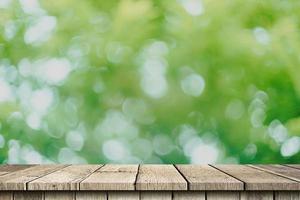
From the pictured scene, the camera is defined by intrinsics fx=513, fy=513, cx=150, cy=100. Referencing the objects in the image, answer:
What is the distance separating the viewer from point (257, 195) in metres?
1.30

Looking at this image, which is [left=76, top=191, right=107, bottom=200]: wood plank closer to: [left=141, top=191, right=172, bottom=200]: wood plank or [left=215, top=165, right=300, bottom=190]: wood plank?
[left=141, top=191, right=172, bottom=200]: wood plank

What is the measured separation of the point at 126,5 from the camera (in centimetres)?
213

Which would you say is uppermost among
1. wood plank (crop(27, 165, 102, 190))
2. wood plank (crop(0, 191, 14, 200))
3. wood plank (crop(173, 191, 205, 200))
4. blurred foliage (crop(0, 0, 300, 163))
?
blurred foliage (crop(0, 0, 300, 163))

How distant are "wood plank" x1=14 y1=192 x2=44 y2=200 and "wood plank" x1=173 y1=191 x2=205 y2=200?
34 centimetres

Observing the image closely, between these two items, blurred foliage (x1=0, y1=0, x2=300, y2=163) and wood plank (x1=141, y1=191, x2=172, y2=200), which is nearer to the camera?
wood plank (x1=141, y1=191, x2=172, y2=200)

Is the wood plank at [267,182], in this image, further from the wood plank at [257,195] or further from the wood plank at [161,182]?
the wood plank at [161,182]

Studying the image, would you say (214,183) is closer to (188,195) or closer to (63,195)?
(188,195)

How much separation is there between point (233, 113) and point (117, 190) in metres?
0.95

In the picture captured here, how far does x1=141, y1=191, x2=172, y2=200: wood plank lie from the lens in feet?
4.25

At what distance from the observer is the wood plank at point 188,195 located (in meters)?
1.29

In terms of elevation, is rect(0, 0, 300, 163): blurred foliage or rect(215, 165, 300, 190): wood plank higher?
rect(0, 0, 300, 163): blurred foliage

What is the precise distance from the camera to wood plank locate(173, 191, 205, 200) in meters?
1.29

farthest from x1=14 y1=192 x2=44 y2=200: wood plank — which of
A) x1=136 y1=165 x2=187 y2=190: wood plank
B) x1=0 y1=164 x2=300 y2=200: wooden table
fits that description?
x1=136 y1=165 x2=187 y2=190: wood plank

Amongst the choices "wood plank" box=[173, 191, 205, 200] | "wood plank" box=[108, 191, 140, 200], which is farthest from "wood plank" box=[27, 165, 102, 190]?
"wood plank" box=[173, 191, 205, 200]
